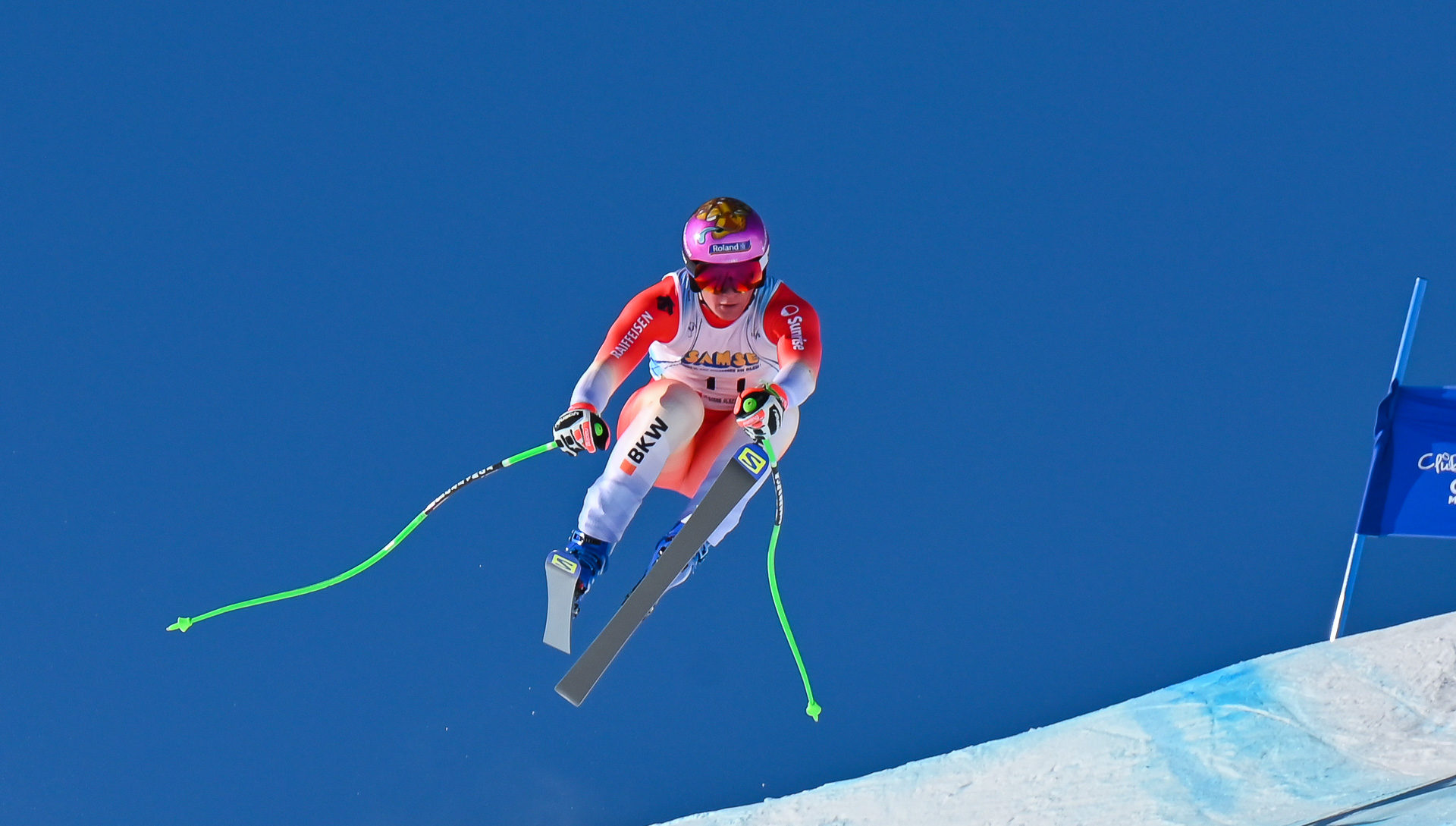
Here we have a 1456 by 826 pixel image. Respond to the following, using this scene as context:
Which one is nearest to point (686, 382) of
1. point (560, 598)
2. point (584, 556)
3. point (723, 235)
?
point (723, 235)

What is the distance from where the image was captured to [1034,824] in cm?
702

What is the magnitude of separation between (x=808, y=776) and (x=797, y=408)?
4.11m

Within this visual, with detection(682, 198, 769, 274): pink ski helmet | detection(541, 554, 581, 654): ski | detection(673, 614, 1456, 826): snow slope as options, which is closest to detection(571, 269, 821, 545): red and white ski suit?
detection(541, 554, 581, 654): ski

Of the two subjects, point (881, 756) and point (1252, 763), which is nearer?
point (1252, 763)

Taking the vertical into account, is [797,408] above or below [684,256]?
below

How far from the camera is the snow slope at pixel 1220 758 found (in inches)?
269

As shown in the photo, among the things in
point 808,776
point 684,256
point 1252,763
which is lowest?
point 808,776

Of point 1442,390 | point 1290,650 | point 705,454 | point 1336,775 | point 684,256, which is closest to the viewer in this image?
point 684,256

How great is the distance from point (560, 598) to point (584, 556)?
6.7 inches

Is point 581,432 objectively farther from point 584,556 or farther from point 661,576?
point 661,576

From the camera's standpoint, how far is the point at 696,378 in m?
5.11

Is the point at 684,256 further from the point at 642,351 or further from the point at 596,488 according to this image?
the point at 596,488

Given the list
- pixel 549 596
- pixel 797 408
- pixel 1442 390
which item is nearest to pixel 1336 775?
pixel 1442 390

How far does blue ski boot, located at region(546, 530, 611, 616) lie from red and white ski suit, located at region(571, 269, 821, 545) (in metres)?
0.04
